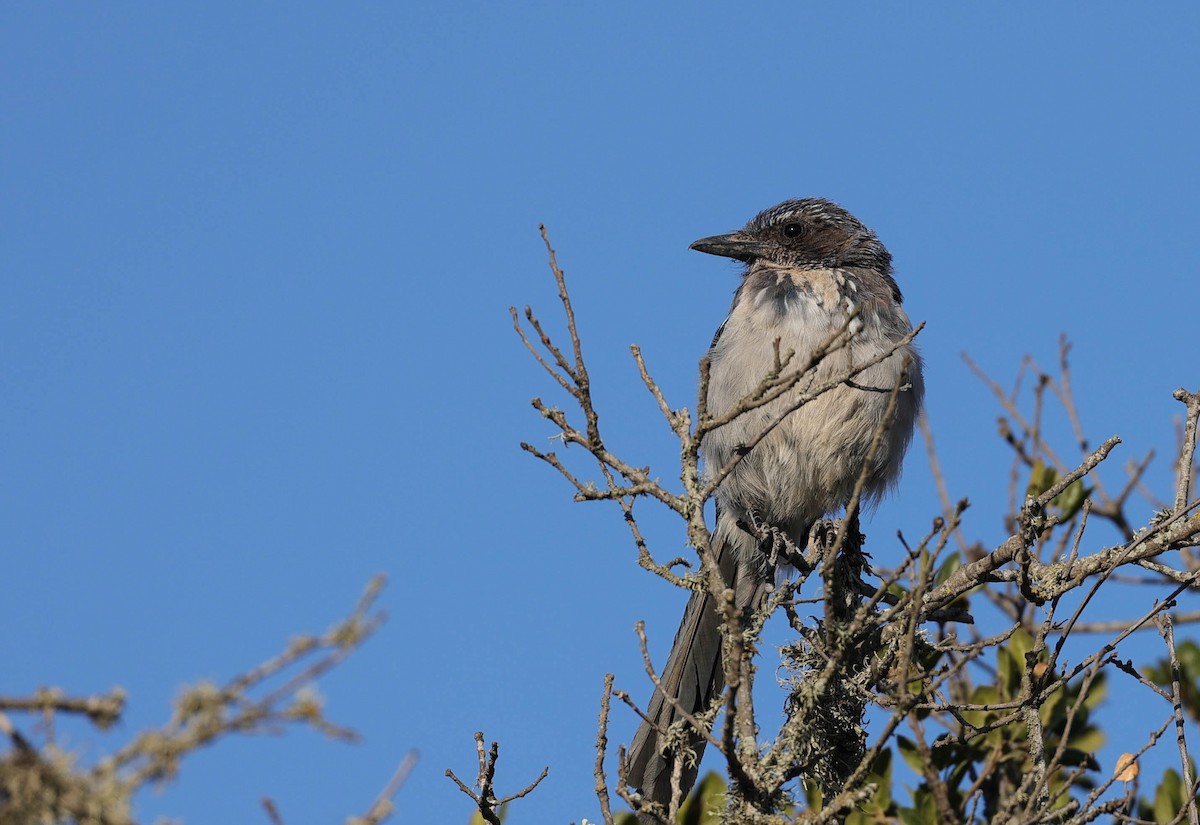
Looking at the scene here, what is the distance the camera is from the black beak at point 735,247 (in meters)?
5.61

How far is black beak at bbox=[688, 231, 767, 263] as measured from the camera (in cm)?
561

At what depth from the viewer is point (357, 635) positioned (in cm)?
167

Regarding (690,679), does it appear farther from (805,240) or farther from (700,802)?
(805,240)

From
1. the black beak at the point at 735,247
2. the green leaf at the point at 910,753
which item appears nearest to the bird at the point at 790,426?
the black beak at the point at 735,247

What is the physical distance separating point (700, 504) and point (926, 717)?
78.7 inches

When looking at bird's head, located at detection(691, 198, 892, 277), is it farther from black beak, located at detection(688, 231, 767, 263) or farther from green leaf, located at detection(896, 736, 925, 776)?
green leaf, located at detection(896, 736, 925, 776)

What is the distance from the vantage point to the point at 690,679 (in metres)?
4.55

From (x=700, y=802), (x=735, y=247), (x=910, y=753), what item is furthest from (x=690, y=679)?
(x=735, y=247)

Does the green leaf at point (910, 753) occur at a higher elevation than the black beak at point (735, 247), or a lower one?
lower

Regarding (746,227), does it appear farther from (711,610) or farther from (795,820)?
(795,820)

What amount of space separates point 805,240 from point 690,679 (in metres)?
2.01

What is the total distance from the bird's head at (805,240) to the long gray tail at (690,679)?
128cm

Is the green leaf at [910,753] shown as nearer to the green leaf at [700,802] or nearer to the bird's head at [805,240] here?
the green leaf at [700,802]

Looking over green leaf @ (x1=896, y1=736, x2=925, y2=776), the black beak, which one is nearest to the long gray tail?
green leaf @ (x1=896, y1=736, x2=925, y2=776)
